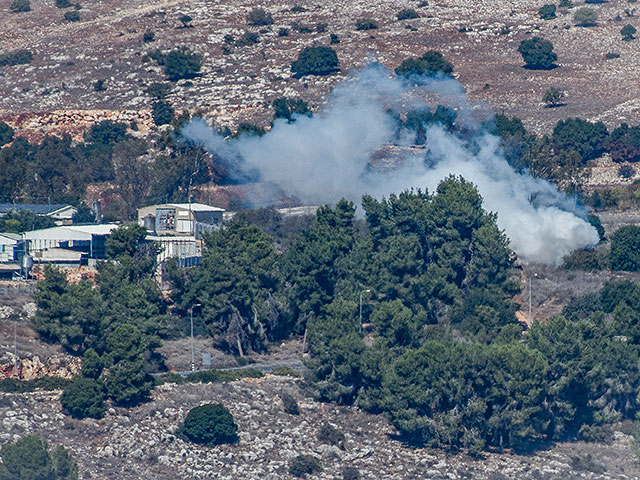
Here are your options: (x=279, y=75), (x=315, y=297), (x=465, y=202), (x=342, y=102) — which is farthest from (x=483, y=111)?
(x=315, y=297)

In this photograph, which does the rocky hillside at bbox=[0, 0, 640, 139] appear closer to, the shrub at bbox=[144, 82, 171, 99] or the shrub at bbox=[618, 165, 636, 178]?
the shrub at bbox=[144, 82, 171, 99]

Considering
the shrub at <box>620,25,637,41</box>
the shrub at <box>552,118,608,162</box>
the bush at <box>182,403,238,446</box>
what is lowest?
the bush at <box>182,403,238,446</box>

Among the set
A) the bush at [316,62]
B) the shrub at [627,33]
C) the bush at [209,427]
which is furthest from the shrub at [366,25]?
the bush at [209,427]

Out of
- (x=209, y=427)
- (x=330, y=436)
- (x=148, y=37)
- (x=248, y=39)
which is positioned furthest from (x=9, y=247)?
(x=248, y=39)

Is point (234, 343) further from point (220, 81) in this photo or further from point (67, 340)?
point (220, 81)

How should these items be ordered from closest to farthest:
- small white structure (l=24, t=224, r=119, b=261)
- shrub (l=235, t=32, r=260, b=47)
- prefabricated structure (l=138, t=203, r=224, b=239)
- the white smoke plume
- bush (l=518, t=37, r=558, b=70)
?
small white structure (l=24, t=224, r=119, b=261)
the white smoke plume
prefabricated structure (l=138, t=203, r=224, b=239)
bush (l=518, t=37, r=558, b=70)
shrub (l=235, t=32, r=260, b=47)

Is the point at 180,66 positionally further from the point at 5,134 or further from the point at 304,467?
the point at 304,467

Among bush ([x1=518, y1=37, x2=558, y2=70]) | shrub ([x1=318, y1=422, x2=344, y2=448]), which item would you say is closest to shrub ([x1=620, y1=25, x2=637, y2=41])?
A: bush ([x1=518, y1=37, x2=558, y2=70])

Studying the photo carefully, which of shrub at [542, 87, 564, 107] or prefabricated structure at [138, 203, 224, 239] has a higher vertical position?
shrub at [542, 87, 564, 107]
